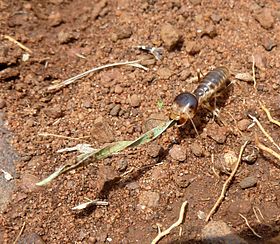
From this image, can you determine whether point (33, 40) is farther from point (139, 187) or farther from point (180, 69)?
point (139, 187)

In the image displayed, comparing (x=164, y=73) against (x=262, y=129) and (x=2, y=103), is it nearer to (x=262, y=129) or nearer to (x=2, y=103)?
(x=262, y=129)

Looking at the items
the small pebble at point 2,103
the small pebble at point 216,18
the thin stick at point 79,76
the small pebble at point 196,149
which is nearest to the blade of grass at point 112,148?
the small pebble at point 196,149

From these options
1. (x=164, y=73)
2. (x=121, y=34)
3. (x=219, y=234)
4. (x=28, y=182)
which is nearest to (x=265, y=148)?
(x=219, y=234)

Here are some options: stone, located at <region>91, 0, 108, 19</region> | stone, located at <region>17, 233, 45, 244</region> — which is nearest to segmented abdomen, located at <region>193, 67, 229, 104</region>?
stone, located at <region>91, 0, 108, 19</region>

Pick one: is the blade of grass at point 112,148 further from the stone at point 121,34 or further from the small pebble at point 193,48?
the stone at point 121,34

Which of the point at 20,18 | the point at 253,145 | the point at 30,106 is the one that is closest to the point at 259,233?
the point at 253,145

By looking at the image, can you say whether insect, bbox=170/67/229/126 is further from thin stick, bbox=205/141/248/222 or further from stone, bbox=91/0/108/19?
stone, bbox=91/0/108/19
